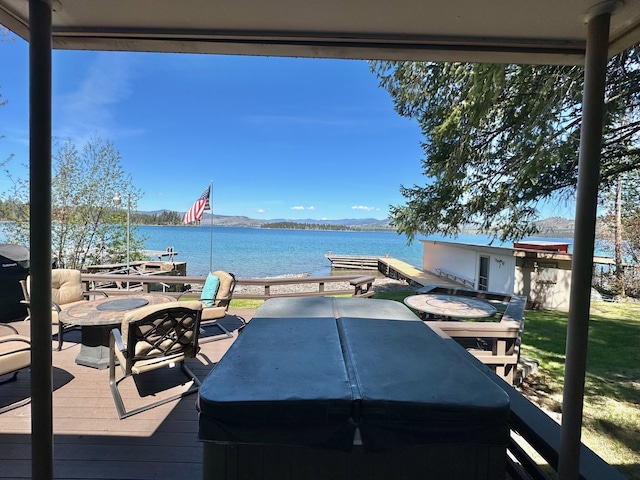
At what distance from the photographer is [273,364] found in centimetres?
150

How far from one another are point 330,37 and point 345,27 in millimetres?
86

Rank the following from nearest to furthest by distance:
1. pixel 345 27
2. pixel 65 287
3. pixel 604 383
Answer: pixel 345 27 → pixel 604 383 → pixel 65 287

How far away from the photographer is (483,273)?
41.4 feet

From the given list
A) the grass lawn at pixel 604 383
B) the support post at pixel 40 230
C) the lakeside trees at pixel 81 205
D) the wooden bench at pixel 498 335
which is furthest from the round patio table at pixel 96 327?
the lakeside trees at pixel 81 205

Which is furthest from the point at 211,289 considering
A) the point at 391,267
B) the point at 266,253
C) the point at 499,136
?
the point at 266,253

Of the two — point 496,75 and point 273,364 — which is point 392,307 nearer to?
point 273,364

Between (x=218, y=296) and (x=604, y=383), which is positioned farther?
(x=218, y=296)

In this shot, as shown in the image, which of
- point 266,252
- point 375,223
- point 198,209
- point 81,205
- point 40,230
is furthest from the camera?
point 375,223

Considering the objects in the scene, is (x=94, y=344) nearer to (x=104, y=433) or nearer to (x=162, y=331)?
(x=162, y=331)

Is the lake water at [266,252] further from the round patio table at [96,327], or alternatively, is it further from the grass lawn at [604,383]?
the round patio table at [96,327]

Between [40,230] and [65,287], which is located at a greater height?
[40,230]

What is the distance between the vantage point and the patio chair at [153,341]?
2676 mm

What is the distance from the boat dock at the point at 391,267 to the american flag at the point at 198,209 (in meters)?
10.5

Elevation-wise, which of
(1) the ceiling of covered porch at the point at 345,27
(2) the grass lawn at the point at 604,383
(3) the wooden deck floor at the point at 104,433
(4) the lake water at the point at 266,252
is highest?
(1) the ceiling of covered porch at the point at 345,27
